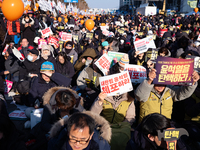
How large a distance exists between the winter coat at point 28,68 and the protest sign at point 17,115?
1.07 m

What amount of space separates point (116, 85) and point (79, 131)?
47.2 inches

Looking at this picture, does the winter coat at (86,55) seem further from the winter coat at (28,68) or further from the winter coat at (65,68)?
the winter coat at (28,68)

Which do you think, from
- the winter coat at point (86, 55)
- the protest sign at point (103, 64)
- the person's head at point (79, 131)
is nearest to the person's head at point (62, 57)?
the winter coat at point (86, 55)

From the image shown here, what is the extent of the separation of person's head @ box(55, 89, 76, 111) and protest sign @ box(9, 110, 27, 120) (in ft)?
6.12

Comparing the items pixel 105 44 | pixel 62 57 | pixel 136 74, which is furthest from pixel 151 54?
pixel 62 57

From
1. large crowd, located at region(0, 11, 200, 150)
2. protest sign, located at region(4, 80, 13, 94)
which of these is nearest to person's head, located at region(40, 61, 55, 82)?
large crowd, located at region(0, 11, 200, 150)

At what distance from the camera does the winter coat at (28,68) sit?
4488 mm

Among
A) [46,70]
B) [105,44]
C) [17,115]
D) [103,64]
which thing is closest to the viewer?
[46,70]

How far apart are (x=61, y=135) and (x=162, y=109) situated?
5.43 feet

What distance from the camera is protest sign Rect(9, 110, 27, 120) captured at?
3.74 meters

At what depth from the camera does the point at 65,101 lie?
2359mm

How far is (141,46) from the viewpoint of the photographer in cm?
465

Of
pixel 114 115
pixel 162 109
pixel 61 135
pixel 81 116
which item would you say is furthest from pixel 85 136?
pixel 162 109

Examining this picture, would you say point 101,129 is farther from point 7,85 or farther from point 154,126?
point 7,85
